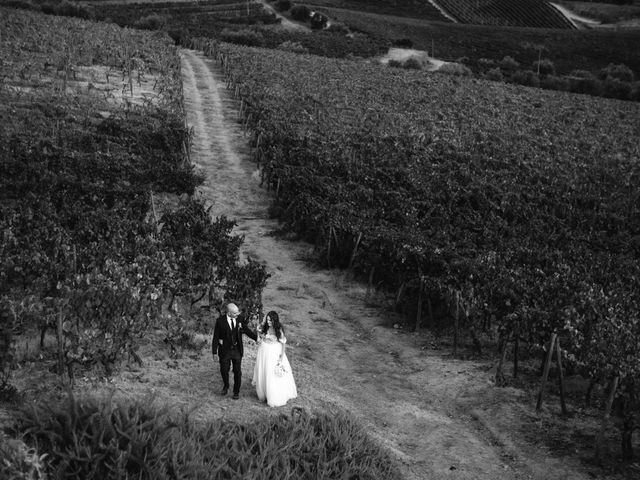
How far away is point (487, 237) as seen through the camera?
21484 millimetres

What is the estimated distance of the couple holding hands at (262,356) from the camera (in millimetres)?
12094

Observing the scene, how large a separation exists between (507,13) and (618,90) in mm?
68215

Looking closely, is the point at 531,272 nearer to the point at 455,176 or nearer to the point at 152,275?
the point at 152,275

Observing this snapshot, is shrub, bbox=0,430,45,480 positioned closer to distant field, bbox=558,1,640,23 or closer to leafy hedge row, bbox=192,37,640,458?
leafy hedge row, bbox=192,37,640,458

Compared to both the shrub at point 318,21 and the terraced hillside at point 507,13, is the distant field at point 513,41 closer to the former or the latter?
the shrub at point 318,21

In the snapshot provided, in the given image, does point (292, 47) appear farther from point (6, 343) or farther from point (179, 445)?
point (179, 445)

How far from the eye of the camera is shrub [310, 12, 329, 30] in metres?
117

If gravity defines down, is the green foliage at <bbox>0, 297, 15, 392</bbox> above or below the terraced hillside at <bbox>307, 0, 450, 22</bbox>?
below

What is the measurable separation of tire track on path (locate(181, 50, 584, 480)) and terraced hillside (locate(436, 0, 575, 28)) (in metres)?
125

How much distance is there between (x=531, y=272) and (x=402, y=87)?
146 ft

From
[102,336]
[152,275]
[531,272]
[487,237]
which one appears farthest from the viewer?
[487,237]

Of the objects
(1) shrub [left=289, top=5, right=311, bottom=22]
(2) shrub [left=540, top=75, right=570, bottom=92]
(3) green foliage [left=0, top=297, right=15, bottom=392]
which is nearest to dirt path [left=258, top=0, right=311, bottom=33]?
(1) shrub [left=289, top=5, right=311, bottom=22]

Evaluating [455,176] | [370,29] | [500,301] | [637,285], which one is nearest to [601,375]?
[500,301]

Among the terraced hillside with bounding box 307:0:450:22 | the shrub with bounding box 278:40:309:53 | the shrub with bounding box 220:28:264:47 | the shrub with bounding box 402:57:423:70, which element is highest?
the terraced hillside with bounding box 307:0:450:22
